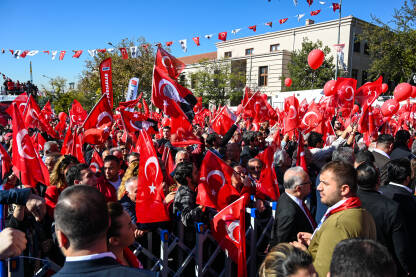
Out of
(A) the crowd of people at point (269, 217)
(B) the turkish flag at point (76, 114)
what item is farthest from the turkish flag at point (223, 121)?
(B) the turkish flag at point (76, 114)

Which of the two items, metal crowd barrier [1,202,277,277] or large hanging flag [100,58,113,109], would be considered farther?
large hanging flag [100,58,113,109]

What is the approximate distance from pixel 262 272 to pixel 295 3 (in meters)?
14.7

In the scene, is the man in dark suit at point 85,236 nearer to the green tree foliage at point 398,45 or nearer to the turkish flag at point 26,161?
the turkish flag at point 26,161

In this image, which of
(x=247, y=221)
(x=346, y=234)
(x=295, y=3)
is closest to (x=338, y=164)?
(x=346, y=234)

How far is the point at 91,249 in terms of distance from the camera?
1.68 m

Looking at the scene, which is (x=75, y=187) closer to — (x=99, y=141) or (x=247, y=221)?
(x=247, y=221)

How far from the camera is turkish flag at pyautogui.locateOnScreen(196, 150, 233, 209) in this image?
3943mm

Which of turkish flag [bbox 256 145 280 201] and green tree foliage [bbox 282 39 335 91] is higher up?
green tree foliage [bbox 282 39 335 91]

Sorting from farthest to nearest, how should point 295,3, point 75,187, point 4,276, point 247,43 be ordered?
point 247,43 → point 295,3 → point 4,276 → point 75,187

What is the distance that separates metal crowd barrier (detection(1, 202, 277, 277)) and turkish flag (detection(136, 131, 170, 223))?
24 centimetres

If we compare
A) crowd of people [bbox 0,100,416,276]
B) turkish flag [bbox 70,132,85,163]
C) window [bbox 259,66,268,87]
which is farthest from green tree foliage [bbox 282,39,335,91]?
turkish flag [bbox 70,132,85,163]

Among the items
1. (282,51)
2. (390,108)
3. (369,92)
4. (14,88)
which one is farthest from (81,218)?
(282,51)

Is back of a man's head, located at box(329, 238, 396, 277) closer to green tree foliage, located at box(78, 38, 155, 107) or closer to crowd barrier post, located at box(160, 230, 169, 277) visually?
crowd barrier post, located at box(160, 230, 169, 277)

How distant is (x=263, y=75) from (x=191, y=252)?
3824cm
